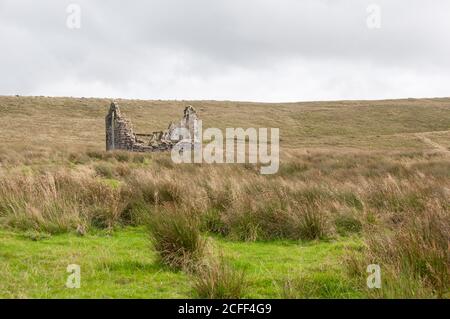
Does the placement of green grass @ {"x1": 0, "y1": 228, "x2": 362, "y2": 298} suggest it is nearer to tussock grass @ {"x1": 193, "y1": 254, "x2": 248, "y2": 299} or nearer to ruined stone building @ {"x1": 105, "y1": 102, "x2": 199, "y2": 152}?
tussock grass @ {"x1": 193, "y1": 254, "x2": 248, "y2": 299}

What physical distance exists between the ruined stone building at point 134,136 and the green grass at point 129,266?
65.0 ft

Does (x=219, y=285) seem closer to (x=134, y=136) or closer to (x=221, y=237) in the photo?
(x=221, y=237)

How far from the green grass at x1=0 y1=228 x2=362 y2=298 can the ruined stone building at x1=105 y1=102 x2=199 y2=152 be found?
65.0 feet

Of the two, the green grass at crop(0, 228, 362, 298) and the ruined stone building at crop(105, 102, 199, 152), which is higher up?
the ruined stone building at crop(105, 102, 199, 152)

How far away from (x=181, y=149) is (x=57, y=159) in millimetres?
7881

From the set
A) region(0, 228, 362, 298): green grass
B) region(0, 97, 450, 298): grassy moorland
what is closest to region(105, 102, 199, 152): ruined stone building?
region(0, 97, 450, 298): grassy moorland

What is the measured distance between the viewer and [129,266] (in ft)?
21.7

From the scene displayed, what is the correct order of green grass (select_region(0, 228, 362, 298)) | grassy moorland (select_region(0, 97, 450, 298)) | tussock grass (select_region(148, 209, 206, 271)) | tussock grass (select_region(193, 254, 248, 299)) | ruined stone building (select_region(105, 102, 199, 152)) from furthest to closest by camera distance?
ruined stone building (select_region(105, 102, 199, 152)) → tussock grass (select_region(148, 209, 206, 271)) → green grass (select_region(0, 228, 362, 298)) → grassy moorland (select_region(0, 97, 450, 298)) → tussock grass (select_region(193, 254, 248, 299))

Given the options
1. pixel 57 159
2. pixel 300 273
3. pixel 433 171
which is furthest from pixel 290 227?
pixel 57 159

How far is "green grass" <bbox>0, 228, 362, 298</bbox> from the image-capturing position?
5625mm

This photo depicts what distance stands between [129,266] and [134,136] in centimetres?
2253

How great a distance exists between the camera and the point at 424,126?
65375 millimetres

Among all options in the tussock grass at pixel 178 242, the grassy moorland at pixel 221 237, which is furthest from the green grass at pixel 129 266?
the tussock grass at pixel 178 242
